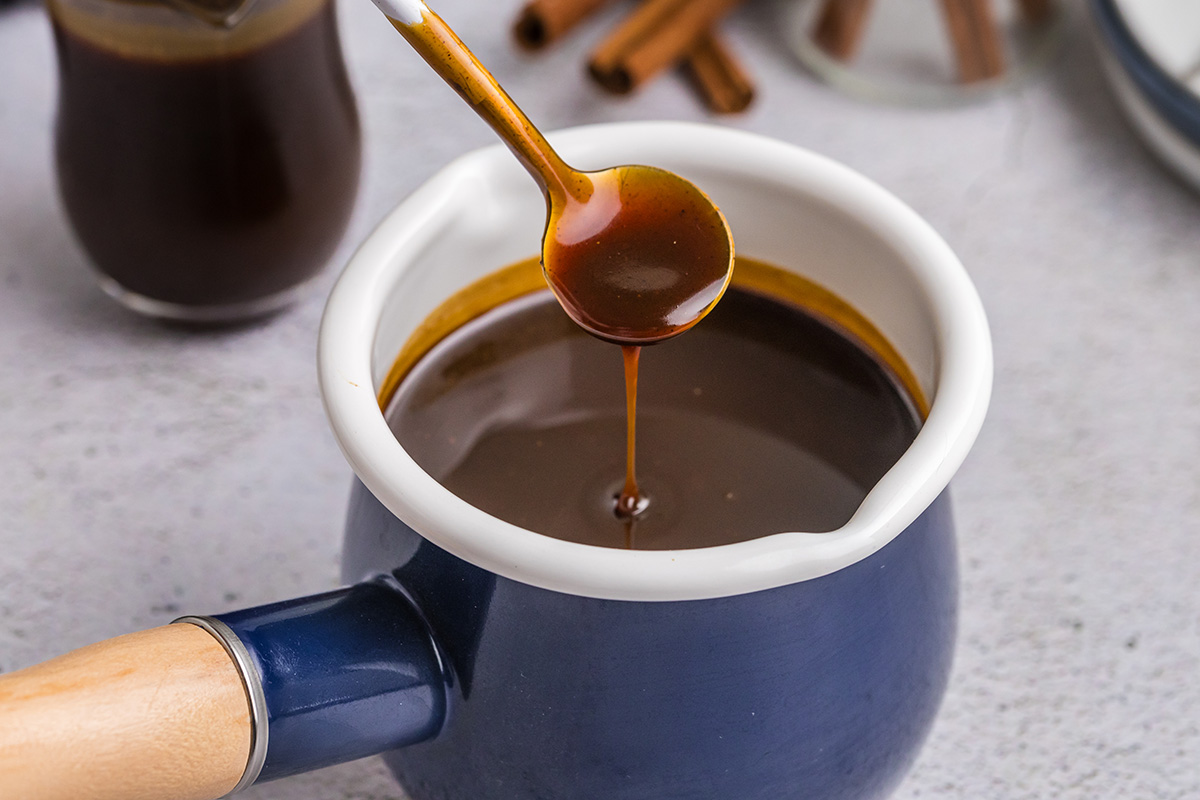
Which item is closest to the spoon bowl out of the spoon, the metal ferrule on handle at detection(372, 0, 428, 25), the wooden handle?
the spoon

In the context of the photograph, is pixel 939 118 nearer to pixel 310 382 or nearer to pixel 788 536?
pixel 310 382

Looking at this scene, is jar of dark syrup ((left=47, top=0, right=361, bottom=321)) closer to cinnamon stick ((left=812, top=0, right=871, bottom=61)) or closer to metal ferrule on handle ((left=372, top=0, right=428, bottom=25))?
metal ferrule on handle ((left=372, top=0, right=428, bottom=25))

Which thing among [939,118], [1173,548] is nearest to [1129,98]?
[939,118]

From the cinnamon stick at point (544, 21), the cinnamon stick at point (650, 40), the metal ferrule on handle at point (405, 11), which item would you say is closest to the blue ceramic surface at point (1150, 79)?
the cinnamon stick at point (650, 40)

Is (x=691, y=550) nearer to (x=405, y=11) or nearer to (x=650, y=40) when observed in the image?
(x=405, y=11)

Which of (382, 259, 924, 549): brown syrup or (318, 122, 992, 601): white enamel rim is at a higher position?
(318, 122, 992, 601): white enamel rim

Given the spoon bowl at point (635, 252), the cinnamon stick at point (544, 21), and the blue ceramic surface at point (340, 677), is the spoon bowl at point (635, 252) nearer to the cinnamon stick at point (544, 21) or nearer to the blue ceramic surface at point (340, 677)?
the blue ceramic surface at point (340, 677)
